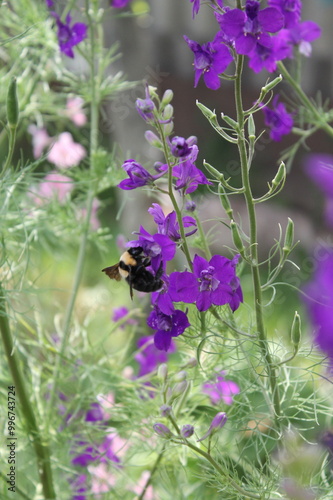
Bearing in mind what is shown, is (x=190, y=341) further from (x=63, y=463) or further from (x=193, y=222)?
(x=63, y=463)

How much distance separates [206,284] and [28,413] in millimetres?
357

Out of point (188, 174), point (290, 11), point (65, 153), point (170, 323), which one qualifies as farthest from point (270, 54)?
point (65, 153)

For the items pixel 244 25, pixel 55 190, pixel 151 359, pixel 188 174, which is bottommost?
pixel 151 359

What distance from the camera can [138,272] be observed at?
617 millimetres

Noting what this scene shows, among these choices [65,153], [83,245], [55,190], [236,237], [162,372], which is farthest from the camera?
[65,153]

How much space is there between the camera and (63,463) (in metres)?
0.86

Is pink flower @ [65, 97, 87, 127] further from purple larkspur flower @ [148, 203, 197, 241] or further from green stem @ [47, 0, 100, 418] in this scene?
purple larkspur flower @ [148, 203, 197, 241]

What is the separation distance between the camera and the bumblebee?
0.60 meters

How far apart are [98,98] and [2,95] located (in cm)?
15

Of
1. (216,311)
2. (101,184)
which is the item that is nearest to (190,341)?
(216,311)

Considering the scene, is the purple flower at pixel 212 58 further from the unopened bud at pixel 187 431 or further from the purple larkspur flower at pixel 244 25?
the unopened bud at pixel 187 431

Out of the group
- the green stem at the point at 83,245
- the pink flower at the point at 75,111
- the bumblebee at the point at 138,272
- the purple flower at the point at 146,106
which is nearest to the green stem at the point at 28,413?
the green stem at the point at 83,245

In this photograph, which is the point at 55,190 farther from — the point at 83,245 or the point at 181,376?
the point at 181,376

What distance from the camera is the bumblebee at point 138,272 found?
60cm
